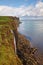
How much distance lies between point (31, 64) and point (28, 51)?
363 inches

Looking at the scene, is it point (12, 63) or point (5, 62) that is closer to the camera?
point (5, 62)

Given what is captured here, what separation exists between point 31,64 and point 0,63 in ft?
59.0

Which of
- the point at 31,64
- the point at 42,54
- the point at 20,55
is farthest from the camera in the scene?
the point at 42,54

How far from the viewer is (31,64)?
114 ft

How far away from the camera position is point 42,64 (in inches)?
1547

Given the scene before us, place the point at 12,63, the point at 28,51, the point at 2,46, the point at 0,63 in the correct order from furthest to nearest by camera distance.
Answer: the point at 28,51, the point at 2,46, the point at 12,63, the point at 0,63

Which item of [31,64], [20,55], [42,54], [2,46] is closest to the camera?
[2,46]

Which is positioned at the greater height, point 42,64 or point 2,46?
point 2,46

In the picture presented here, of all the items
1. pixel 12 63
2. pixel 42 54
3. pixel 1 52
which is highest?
pixel 1 52

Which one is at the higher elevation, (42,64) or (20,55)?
(20,55)

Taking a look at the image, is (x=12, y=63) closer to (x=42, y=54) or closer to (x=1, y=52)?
(x=1, y=52)

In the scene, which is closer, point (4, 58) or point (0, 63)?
point (0, 63)

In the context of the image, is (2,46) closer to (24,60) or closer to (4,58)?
(4,58)

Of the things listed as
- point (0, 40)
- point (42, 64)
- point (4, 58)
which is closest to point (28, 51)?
point (42, 64)
